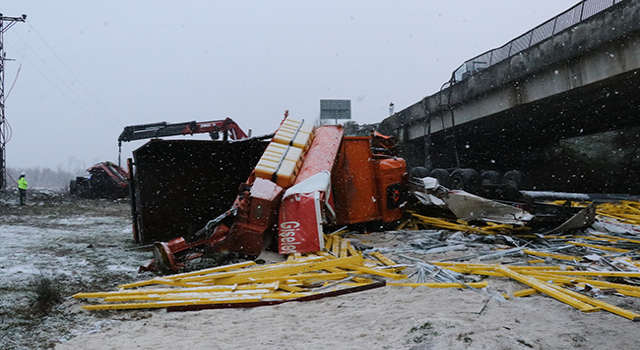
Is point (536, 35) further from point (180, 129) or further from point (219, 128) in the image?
point (180, 129)

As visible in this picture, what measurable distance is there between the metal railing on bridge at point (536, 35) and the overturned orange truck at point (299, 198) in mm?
7683

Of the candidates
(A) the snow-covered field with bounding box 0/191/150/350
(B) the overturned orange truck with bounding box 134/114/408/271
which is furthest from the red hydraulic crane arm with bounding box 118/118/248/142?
(B) the overturned orange truck with bounding box 134/114/408/271

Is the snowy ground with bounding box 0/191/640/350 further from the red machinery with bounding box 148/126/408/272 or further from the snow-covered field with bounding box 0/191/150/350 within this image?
the red machinery with bounding box 148/126/408/272

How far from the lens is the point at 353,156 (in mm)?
7621

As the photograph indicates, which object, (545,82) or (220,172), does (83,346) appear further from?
(545,82)

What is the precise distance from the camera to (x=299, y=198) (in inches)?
229

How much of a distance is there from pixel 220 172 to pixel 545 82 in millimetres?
10022

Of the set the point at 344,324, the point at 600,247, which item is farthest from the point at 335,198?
the point at 344,324

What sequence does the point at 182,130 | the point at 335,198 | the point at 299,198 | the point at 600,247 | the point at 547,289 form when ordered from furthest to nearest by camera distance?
1. the point at 182,130
2. the point at 335,198
3. the point at 600,247
4. the point at 299,198
5. the point at 547,289

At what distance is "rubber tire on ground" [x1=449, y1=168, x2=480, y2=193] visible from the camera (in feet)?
50.2

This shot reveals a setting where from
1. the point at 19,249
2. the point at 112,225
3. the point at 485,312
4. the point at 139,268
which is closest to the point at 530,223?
the point at 485,312

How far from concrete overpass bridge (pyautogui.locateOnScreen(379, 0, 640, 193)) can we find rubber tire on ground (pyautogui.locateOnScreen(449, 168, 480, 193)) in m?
0.66

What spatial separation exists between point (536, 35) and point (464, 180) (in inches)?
219

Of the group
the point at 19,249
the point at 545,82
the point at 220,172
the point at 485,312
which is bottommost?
the point at 485,312
